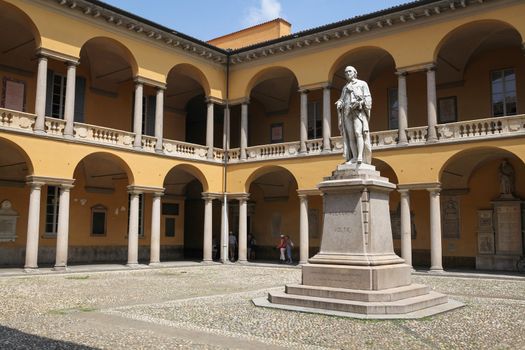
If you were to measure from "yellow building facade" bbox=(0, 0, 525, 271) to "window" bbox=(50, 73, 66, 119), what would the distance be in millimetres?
57

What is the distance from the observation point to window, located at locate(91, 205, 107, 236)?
24.4 metres

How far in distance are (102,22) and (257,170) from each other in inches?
363

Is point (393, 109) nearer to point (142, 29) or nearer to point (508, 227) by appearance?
point (508, 227)

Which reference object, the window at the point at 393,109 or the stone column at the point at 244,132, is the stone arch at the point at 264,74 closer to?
the stone column at the point at 244,132

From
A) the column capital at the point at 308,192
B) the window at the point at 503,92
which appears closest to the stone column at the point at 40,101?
the column capital at the point at 308,192

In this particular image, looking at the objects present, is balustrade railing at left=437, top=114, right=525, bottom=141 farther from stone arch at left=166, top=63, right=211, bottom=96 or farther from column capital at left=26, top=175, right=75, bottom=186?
column capital at left=26, top=175, right=75, bottom=186

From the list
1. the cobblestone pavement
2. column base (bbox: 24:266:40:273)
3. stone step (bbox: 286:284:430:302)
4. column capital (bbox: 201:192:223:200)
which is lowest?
the cobblestone pavement

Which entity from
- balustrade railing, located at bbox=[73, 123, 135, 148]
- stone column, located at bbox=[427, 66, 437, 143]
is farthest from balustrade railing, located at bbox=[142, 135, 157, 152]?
stone column, located at bbox=[427, 66, 437, 143]

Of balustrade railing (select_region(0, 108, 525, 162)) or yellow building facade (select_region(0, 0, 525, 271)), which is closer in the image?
balustrade railing (select_region(0, 108, 525, 162))

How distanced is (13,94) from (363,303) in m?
18.1

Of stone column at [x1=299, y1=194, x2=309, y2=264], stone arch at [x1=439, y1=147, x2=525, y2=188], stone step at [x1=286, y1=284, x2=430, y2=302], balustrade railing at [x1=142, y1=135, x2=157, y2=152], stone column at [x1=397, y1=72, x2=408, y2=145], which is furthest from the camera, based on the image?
stone column at [x1=299, y1=194, x2=309, y2=264]

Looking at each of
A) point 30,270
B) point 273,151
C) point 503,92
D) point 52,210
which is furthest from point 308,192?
point 30,270

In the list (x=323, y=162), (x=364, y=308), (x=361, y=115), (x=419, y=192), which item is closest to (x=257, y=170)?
(x=323, y=162)

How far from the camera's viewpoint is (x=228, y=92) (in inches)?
1020
